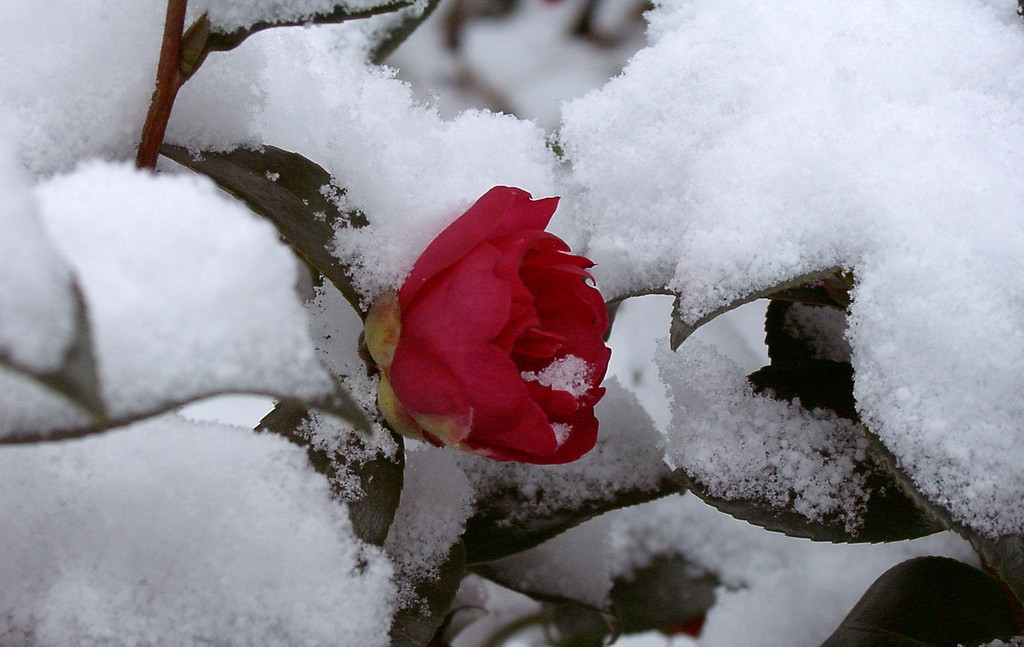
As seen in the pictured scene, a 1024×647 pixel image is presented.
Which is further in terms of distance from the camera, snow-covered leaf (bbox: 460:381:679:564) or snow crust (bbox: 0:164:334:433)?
snow-covered leaf (bbox: 460:381:679:564)

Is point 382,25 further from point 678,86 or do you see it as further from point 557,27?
point 557,27

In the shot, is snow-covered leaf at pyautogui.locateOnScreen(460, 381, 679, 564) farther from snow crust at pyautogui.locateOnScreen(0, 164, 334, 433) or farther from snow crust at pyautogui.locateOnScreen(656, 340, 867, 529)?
snow crust at pyautogui.locateOnScreen(0, 164, 334, 433)

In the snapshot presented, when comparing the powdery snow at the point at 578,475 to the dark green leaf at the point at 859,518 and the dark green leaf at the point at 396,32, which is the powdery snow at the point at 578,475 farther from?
the dark green leaf at the point at 396,32

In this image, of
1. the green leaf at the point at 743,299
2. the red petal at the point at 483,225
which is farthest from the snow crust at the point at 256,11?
the green leaf at the point at 743,299

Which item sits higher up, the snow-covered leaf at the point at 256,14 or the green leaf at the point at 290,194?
the snow-covered leaf at the point at 256,14

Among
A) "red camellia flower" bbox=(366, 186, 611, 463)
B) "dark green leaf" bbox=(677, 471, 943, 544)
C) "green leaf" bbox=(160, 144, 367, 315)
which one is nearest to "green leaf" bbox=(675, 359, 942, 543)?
"dark green leaf" bbox=(677, 471, 943, 544)

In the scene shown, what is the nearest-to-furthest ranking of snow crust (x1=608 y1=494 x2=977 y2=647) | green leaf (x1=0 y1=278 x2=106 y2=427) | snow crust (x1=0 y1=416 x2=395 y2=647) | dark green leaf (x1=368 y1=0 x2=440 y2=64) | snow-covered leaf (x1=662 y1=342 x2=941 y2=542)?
green leaf (x1=0 y1=278 x2=106 y2=427)
snow crust (x1=0 y1=416 x2=395 y2=647)
snow-covered leaf (x1=662 y1=342 x2=941 y2=542)
dark green leaf (x1=368 y1=0 x2=440 y2=64)
snow crust (x1=608 y1=494 x2=977 y2=647)

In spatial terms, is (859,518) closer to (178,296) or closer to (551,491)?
(551,491)
